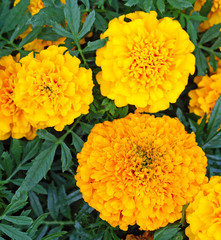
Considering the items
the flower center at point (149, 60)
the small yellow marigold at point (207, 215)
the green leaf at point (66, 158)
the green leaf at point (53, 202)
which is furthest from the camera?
the green leaf at point (53, 202)

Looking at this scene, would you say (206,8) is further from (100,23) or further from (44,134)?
(44,134)

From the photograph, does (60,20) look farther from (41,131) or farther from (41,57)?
(41,131)

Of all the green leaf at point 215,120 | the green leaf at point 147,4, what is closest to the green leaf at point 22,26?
the green leaf at point 147,4

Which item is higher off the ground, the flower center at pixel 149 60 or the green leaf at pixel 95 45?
the green leaf at pixel 95 45

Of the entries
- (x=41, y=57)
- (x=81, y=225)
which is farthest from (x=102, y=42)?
(x=81, y=225)

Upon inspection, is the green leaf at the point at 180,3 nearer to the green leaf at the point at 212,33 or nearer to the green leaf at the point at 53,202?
the green leaf at the point at 212,33

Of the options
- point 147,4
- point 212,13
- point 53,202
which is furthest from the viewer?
point 212,13

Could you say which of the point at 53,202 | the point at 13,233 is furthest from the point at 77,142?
the point at 13,233
